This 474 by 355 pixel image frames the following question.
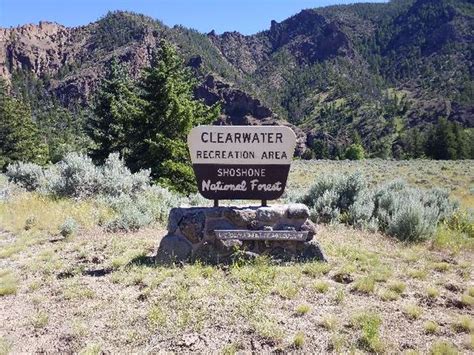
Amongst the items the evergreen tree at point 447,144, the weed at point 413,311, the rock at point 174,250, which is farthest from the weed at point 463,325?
the evergreen tree at point 447,144

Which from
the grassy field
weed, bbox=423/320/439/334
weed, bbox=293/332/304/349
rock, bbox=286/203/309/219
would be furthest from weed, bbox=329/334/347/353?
rock, bbox=286/203/309/219

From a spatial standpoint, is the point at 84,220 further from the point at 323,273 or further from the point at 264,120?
the point at 264,120

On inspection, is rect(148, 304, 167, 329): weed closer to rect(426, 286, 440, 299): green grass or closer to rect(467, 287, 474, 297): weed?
rect(426, 286, 440, 299): green grass

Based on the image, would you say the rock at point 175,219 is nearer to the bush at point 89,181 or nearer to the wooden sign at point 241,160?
the wooden sign at point 241,160

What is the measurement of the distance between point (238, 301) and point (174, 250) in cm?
180

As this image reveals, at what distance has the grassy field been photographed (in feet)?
16.6

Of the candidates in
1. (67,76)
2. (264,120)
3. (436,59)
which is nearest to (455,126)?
(264,120)

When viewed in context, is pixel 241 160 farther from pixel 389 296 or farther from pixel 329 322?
pixel 329 322

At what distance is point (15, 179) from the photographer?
1702cm

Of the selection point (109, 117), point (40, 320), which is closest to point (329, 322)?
point (40, 320)

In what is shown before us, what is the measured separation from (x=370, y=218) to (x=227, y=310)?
608cm

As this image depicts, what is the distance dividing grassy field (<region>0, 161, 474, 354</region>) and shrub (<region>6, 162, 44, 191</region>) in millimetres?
7996

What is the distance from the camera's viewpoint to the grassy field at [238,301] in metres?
5.05

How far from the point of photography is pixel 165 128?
1772 cm
